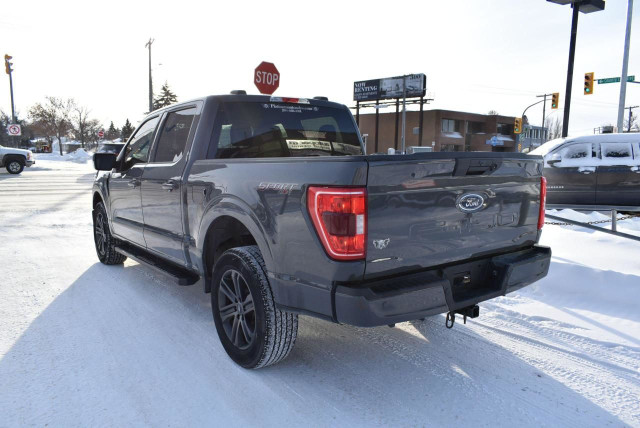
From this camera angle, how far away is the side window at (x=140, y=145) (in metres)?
4.62

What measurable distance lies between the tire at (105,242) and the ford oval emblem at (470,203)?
14.4 feet

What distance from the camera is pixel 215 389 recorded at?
9.27ft

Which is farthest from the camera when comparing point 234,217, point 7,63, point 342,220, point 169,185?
point 7,63

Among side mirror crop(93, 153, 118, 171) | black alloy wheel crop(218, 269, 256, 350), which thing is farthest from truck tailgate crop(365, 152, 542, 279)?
side mirror crop(93, 153, 118, 171)

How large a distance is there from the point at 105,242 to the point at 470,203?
187 inches

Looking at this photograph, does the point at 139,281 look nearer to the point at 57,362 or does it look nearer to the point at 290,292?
the point at 57,362

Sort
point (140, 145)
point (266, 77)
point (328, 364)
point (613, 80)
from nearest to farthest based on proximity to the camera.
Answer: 1. point (328, 364)
2. point (140, 145)
3. point (266, 77)
4. point (613, 80)

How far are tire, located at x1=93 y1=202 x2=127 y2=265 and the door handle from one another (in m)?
2.03

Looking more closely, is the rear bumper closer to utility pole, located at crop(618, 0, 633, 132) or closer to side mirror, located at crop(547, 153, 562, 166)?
side mirror, located at crop(547, 153, 562, 166)

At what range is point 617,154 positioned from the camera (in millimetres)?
10000

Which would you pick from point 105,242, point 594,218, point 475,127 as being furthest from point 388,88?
point 105,242

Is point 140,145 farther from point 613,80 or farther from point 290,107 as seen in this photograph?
point 613,80

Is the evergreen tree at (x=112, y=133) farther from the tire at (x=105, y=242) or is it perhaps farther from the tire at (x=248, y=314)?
the tire at (x=248, y=314)

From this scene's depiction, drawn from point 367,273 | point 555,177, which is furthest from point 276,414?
point 555,177
